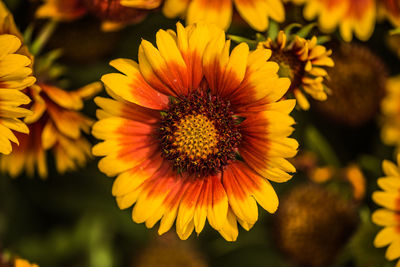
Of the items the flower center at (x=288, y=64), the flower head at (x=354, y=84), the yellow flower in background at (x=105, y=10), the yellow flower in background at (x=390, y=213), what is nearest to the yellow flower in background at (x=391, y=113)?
the flower head at (x=354, y=84)

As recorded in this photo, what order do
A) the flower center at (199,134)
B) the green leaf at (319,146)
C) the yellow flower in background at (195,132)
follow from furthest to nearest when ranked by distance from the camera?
the green leaf at (319,146) → the flower center at (199,134) → the yellow flower in background at (195,132)

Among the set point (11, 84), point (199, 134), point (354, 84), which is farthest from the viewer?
point (354, 84)

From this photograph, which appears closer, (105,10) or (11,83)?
(11,83)

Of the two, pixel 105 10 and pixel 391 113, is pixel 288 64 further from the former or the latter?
pixel 391 113

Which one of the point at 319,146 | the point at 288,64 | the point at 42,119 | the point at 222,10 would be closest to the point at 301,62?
the point at 288,64

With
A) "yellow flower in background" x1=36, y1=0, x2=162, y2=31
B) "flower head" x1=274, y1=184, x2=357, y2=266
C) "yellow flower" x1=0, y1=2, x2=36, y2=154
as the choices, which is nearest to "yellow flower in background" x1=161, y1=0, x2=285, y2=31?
"yellow flower in background" x1=36, y1=0, x2=162, y2=31

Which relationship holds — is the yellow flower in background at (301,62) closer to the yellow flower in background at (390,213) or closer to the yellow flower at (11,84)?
the yellow flower in background at (390,213)
